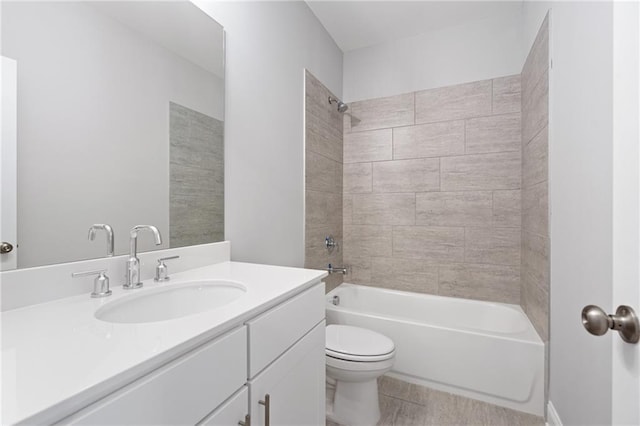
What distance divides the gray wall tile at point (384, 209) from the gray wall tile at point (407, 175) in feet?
0.24

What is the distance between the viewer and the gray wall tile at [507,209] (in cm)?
222

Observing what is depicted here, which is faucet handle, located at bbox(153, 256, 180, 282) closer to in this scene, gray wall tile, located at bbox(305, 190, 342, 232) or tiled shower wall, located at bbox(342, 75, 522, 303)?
gray wall tile, located at bbox(305, 190, 342, 232)

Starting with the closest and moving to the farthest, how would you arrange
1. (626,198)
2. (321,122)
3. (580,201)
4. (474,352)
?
1. (626,198)
2. (580,201)
3. (474,352)
4. (321,122)

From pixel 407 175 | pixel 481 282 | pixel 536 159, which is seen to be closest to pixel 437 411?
pixel 481 282

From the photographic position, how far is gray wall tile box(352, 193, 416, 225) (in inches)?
101

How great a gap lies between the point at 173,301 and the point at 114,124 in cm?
64

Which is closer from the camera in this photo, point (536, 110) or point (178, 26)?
point (178, 26)

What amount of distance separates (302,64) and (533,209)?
6.06ft

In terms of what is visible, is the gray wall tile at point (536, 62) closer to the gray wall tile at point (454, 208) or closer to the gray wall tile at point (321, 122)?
the gray wall tile at point (454, 208)

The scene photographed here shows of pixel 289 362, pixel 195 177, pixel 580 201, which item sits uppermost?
pixel 195 177

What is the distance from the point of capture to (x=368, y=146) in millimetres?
2742

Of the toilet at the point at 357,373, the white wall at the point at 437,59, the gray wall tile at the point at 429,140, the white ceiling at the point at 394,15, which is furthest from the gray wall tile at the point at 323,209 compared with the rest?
the white ceiling at the point at 394,15

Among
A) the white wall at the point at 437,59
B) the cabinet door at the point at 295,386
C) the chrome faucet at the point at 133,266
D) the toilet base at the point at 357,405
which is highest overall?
the white wall at the point at 437,59

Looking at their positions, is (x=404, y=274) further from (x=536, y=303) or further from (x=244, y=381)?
(x=244, y=381)
